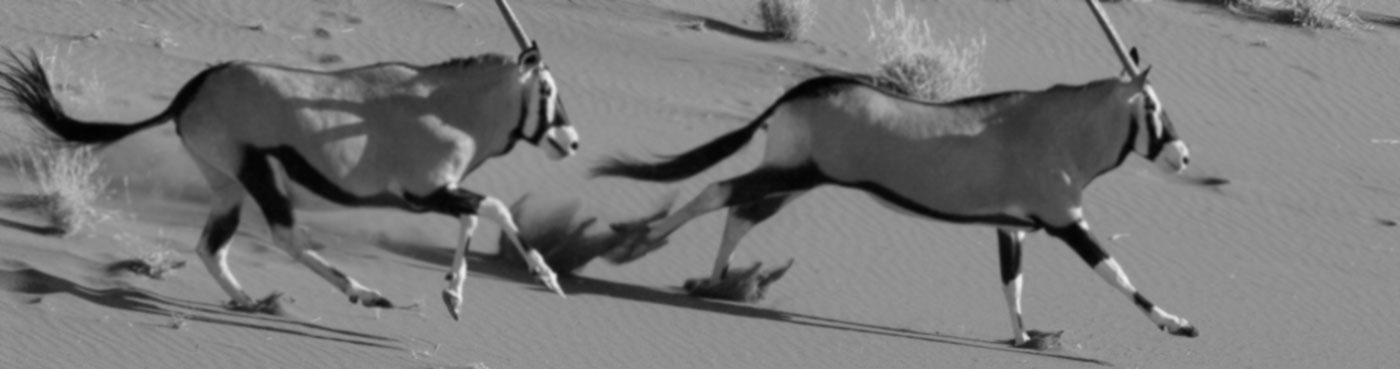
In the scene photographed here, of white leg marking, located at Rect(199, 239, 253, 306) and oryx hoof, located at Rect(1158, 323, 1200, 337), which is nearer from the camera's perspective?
white leg marking, located at Rect(199, 239, 253, 306)

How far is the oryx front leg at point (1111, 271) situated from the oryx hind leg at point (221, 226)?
13.4 ft

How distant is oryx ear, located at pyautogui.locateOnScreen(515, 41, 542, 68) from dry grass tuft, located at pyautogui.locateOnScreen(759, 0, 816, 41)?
761 cm

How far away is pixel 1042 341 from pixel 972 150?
106cm

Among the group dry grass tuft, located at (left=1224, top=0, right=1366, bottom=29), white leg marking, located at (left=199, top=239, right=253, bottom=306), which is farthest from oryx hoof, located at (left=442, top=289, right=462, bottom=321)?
dry grass tuft, located at (left=1224, top=0, right=1366, bottom=29)

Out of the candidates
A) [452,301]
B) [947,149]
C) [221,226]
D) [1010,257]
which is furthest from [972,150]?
[221,226]

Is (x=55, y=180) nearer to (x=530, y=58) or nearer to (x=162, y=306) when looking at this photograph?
(x=162, y=306)

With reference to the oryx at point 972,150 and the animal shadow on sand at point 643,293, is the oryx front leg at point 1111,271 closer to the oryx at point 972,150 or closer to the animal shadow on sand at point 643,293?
the oryx at point 972,150

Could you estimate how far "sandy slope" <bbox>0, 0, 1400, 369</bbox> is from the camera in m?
12.3

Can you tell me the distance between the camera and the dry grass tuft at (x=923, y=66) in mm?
18094

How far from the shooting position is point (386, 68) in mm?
12203

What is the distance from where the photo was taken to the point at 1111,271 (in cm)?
1299

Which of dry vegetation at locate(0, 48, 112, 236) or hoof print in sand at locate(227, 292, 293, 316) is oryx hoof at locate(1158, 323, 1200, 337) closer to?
hoof print in sand at locate(227, 292, 293, 316)

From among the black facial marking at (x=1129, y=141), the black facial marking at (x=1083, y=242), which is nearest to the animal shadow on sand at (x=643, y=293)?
the black facial marking at (x=1083, y=242)

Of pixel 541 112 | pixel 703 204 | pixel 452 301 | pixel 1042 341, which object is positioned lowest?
pixel 1042 341
